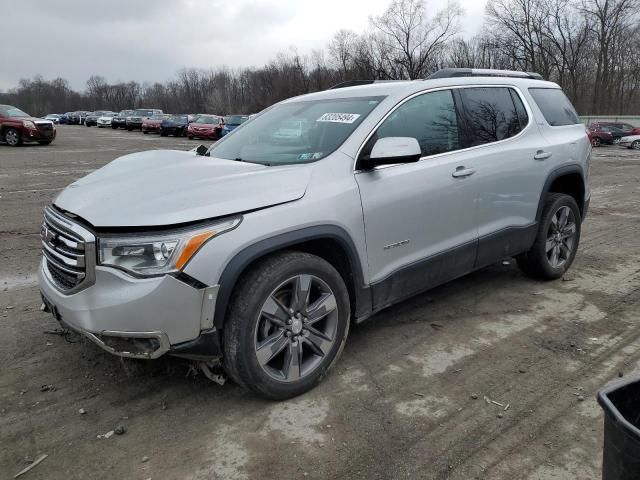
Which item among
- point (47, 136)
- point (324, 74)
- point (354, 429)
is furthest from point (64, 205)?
point (324, 74)

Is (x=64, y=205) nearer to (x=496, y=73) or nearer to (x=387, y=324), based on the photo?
(x=387, y=324)

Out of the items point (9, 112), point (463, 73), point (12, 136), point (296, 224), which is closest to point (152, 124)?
point (9, 112)

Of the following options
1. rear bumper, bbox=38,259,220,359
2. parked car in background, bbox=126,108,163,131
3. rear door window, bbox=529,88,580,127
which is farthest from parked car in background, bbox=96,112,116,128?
rear bumper, bbox=38,259,220,359

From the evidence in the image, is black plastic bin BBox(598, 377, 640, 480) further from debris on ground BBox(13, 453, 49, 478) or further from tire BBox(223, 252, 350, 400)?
debris on ground BBox(13, 453, 49, 478)

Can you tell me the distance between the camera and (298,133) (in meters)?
3.69

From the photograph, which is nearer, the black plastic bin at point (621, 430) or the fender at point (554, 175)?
the black plastic bin at point (621, 430)

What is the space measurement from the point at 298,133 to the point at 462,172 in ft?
4.04

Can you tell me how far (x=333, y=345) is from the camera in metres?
3.17

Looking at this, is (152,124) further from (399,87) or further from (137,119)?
(399,87)

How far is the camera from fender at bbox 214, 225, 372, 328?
8.61 ft

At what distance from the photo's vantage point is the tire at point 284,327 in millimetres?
2729

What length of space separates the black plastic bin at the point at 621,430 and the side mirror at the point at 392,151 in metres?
1.83

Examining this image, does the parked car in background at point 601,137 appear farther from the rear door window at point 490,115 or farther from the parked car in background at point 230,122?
the rear door window at point 490,115

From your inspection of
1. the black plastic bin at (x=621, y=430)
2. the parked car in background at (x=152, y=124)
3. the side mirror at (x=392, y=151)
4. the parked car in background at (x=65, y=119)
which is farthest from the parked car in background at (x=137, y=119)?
the black plastic bin at (x=621, y=430)
